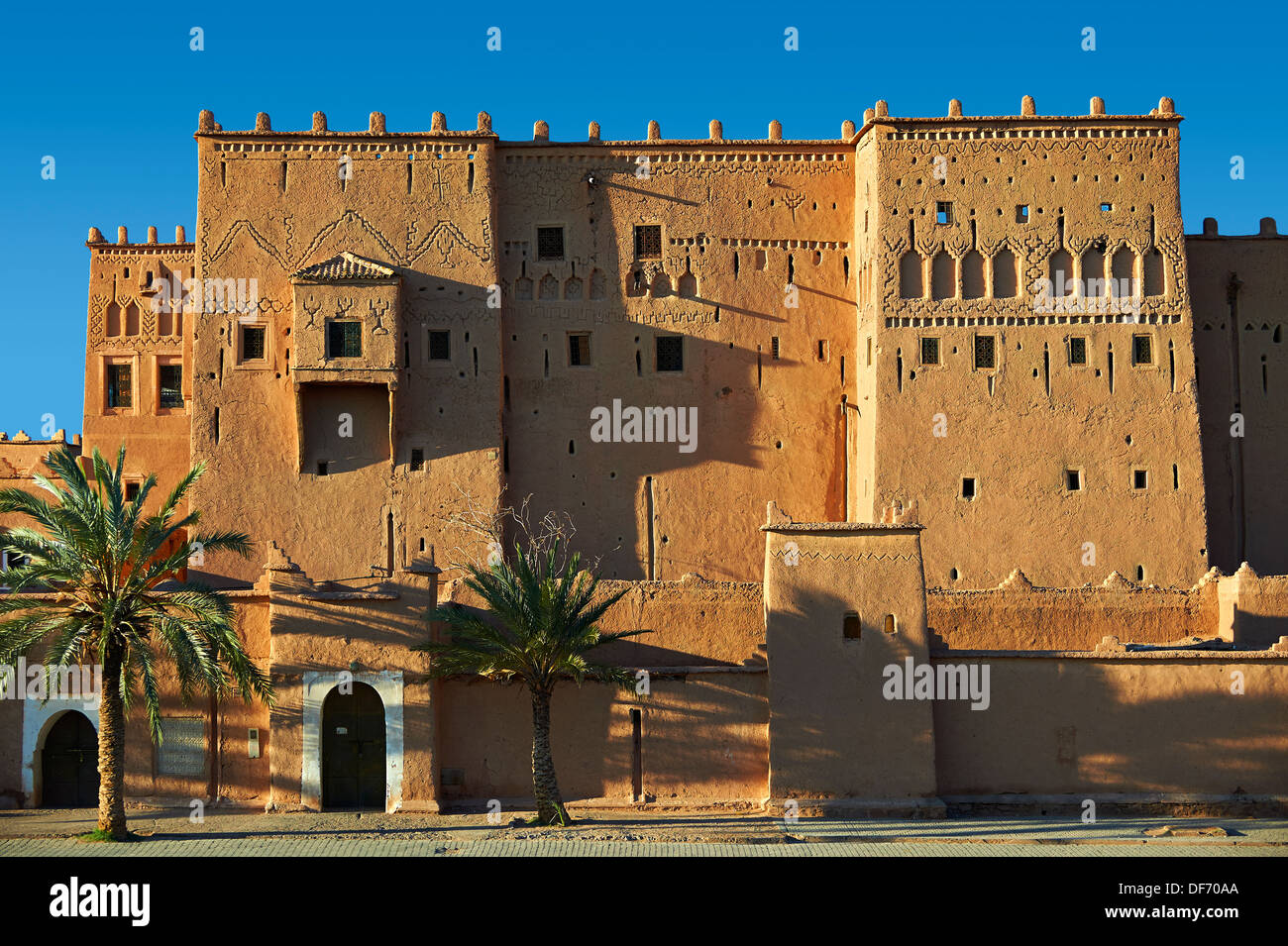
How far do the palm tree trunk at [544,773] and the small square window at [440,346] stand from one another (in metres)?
11.8

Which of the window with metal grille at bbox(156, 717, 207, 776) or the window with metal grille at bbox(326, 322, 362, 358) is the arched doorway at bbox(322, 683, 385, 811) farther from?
the window with metal grille at bbox(326, 322, 362, 358)

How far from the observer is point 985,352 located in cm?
3541

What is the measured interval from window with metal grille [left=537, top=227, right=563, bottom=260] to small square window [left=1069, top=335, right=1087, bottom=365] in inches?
433

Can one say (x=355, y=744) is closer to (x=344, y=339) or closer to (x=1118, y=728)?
(x=344, y=339)

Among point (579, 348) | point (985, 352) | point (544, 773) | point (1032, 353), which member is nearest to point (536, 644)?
point (544, 773)

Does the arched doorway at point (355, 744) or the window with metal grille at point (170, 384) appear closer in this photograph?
the arched doorway at point (355, 744)

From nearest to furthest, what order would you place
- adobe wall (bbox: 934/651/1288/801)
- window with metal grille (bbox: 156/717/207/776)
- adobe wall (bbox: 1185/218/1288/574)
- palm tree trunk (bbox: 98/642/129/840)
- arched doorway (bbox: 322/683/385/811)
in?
1. palm tree trunk (bbox: 98/642/129/840)
2. arched doorway (bbox: 322/683/385/811)
3. window with metal grille (bbox: 156/717/207/776)
4. adobe wall (bbox: 934/651/1288/801)
5. adobe wall (bbox: 1185/218/1288/574)

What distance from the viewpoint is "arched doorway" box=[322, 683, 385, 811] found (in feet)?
89.5

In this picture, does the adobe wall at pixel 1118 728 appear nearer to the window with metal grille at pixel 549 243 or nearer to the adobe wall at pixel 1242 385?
the adobe wall at pixel 1242 385

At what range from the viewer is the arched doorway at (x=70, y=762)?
27.5m

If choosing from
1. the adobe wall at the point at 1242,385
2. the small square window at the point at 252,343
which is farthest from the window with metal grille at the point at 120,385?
the adobe wall at the point at 1242,385

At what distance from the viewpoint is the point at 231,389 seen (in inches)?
1421

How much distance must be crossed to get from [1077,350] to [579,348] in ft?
34.4

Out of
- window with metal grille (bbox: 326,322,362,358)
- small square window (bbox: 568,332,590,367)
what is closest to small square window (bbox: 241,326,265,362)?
window with metal grille (bbox: 326,322,362,358)
